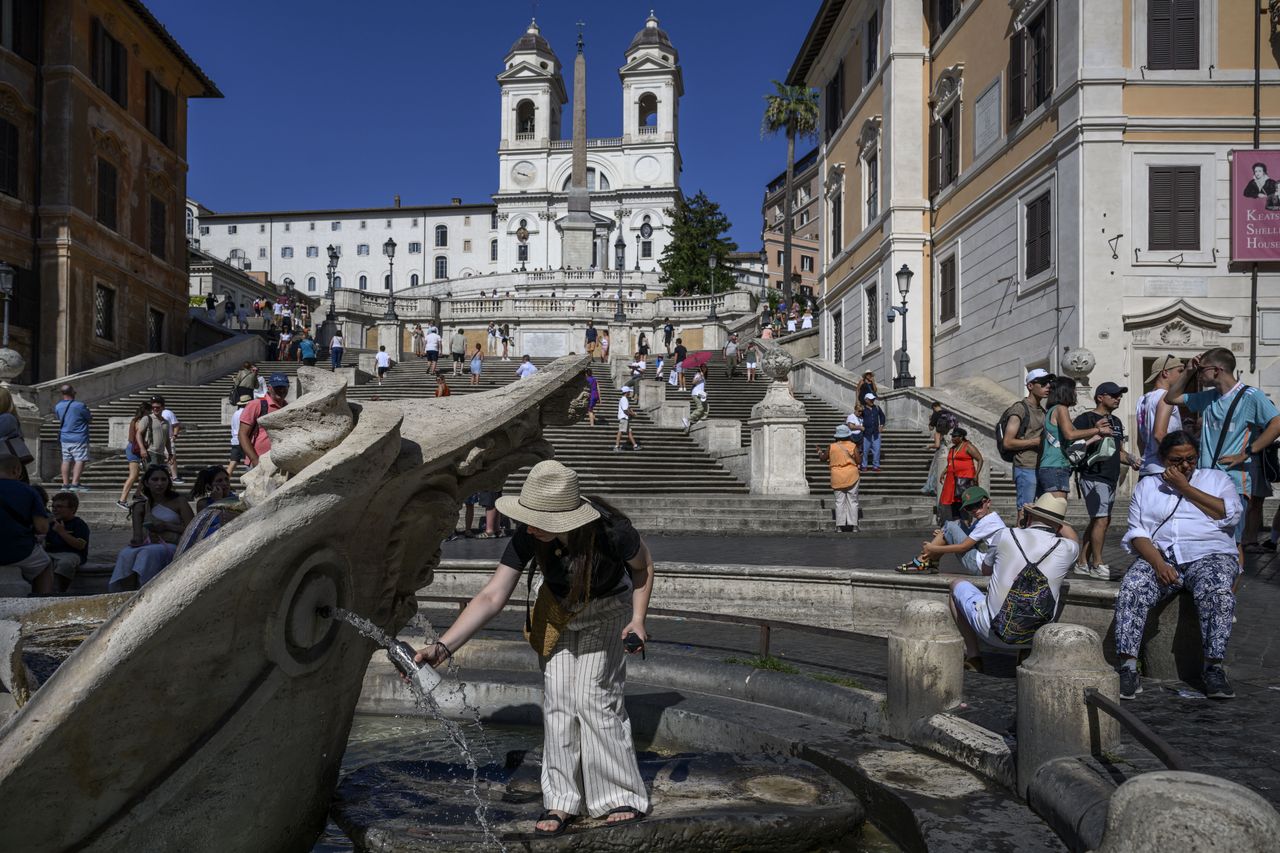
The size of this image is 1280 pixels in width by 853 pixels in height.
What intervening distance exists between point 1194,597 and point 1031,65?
63.6 feet

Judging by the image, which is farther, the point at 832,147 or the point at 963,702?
the point at 832,147

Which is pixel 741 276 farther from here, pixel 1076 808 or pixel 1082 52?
pixel 1076 808

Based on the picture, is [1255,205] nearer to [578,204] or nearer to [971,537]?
[971,537]

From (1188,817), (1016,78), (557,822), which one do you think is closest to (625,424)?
(1016,78)

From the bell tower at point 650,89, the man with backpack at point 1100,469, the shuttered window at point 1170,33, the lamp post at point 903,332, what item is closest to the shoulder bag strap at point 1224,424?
the man with backpack at point 1100,469

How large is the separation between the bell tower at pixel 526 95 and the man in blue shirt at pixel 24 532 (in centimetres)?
9687

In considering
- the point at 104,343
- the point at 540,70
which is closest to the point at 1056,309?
the point at 104,343

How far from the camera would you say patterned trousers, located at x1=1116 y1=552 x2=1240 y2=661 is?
17.7ft

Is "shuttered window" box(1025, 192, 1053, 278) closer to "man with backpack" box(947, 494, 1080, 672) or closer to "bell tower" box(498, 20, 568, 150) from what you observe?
"man with backpack" box(947, 494, 1080, 672)

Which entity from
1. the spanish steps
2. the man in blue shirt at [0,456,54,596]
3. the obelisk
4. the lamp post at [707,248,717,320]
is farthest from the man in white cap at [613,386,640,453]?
the obelisk

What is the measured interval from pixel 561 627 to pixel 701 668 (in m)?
2.14

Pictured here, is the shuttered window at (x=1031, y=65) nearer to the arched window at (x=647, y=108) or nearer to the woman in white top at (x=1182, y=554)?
the woman in white top at (x=1182, y=554)

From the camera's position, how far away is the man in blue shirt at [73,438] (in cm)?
1594

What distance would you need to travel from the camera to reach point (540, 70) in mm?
101688
